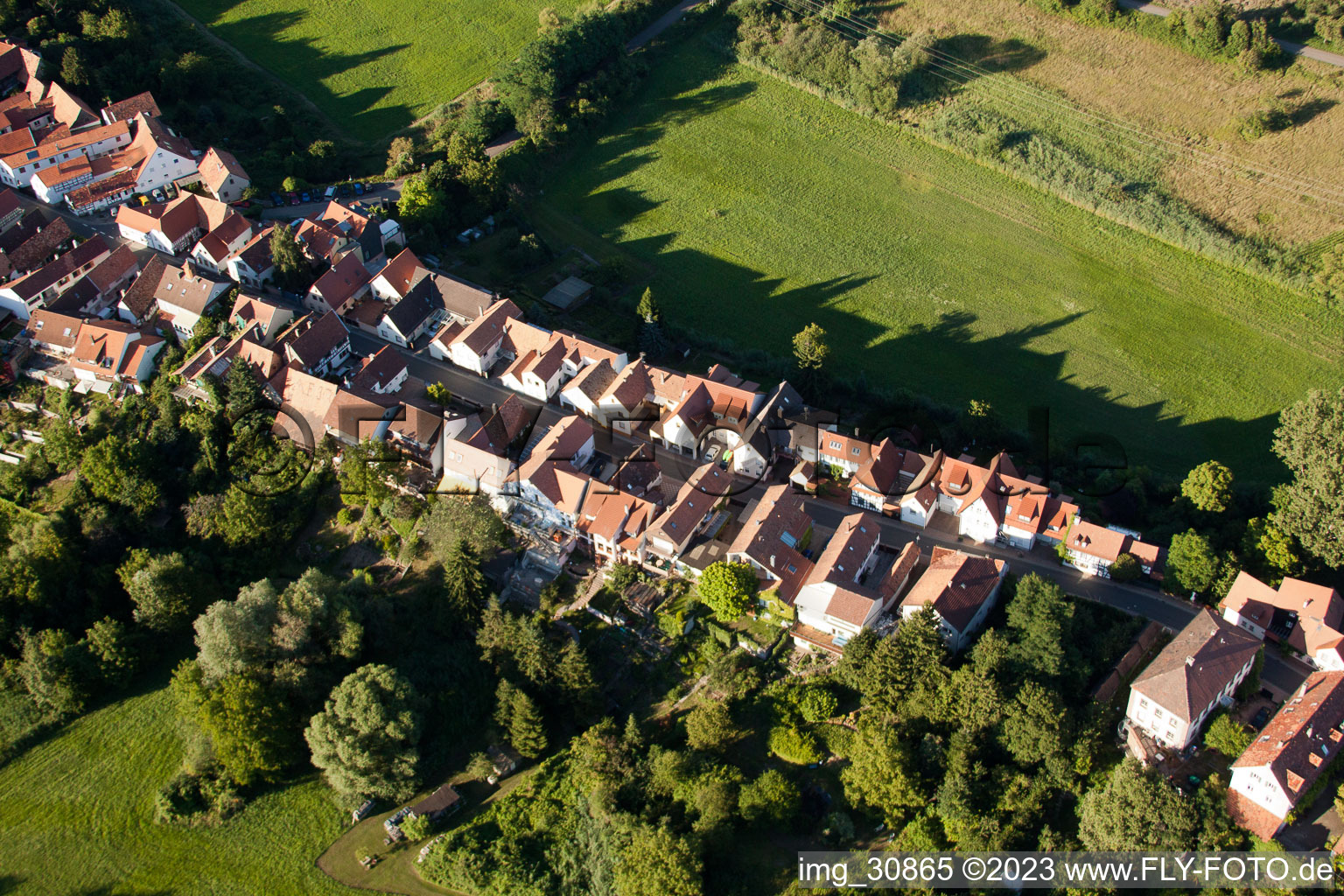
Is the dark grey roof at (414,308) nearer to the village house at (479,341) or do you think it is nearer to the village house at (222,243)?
the village house at (479,341)

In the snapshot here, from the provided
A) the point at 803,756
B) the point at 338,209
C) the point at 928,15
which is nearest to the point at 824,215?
the point at 928,15

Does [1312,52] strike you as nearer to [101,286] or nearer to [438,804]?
[438,804]

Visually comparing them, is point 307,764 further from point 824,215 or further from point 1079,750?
point 824,215

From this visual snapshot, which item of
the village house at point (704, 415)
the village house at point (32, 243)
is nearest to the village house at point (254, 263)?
the village house at point (32, 243)

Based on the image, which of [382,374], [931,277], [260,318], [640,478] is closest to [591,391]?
[640,478]

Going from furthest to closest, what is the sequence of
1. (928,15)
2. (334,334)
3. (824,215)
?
(928,15) < (824,215) < (334,334)

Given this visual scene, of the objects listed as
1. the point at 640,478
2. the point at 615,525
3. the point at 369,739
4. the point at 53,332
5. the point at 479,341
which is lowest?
the point at 369,739

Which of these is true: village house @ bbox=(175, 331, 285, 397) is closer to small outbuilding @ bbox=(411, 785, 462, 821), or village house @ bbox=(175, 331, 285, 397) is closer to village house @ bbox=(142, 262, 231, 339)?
village house @ bbox=(142, 262, 231, 339)
